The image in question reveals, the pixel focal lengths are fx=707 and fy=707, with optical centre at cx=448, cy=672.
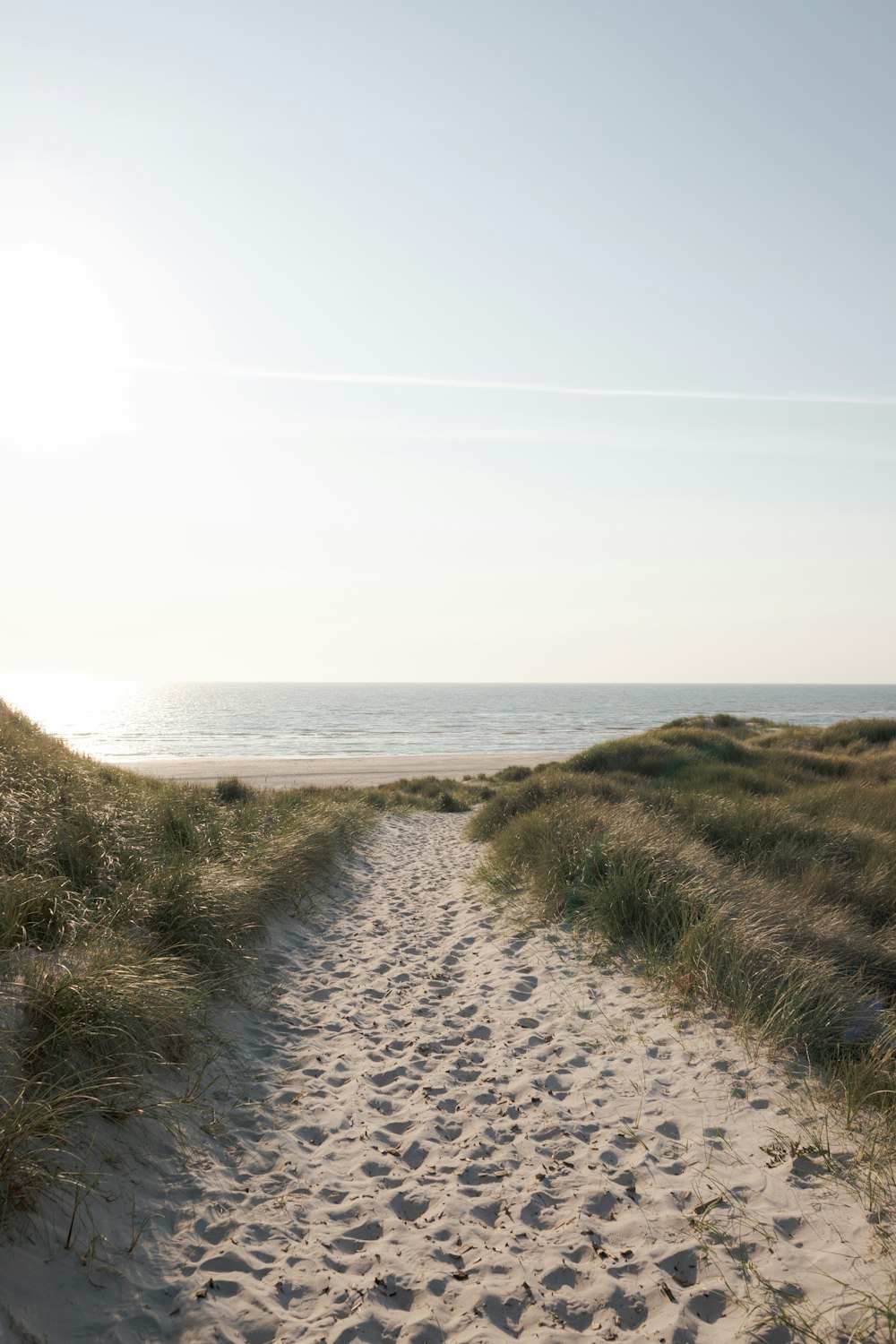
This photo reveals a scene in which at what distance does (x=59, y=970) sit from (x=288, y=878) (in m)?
5.97

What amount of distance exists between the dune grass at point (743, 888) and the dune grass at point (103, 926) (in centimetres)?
441

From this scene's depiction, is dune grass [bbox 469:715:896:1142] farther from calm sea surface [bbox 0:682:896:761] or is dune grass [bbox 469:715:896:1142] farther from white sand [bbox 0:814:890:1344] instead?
calm sea surface [bbox 0:682:896:761]

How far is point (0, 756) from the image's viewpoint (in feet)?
31.8

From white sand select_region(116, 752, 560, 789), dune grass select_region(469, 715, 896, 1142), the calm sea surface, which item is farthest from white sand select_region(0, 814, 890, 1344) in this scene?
the calm sea surface

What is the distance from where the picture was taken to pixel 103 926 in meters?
6.36

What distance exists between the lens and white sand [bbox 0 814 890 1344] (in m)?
3.54

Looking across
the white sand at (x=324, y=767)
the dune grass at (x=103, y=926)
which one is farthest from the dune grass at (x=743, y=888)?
the white sand at (x=324, y=767)

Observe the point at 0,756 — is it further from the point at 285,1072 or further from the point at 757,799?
the point at 757,799

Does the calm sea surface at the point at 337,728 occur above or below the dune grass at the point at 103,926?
below

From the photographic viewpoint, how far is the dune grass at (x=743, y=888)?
21.1ft

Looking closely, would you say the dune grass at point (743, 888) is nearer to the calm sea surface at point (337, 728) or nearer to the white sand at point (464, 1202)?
the white sand at point (464, 1202)

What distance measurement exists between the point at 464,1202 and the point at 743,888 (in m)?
6.11

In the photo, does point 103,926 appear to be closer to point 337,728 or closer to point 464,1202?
point 464,1202

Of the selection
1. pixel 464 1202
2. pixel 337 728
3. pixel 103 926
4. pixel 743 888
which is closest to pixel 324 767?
pixel 337 728
